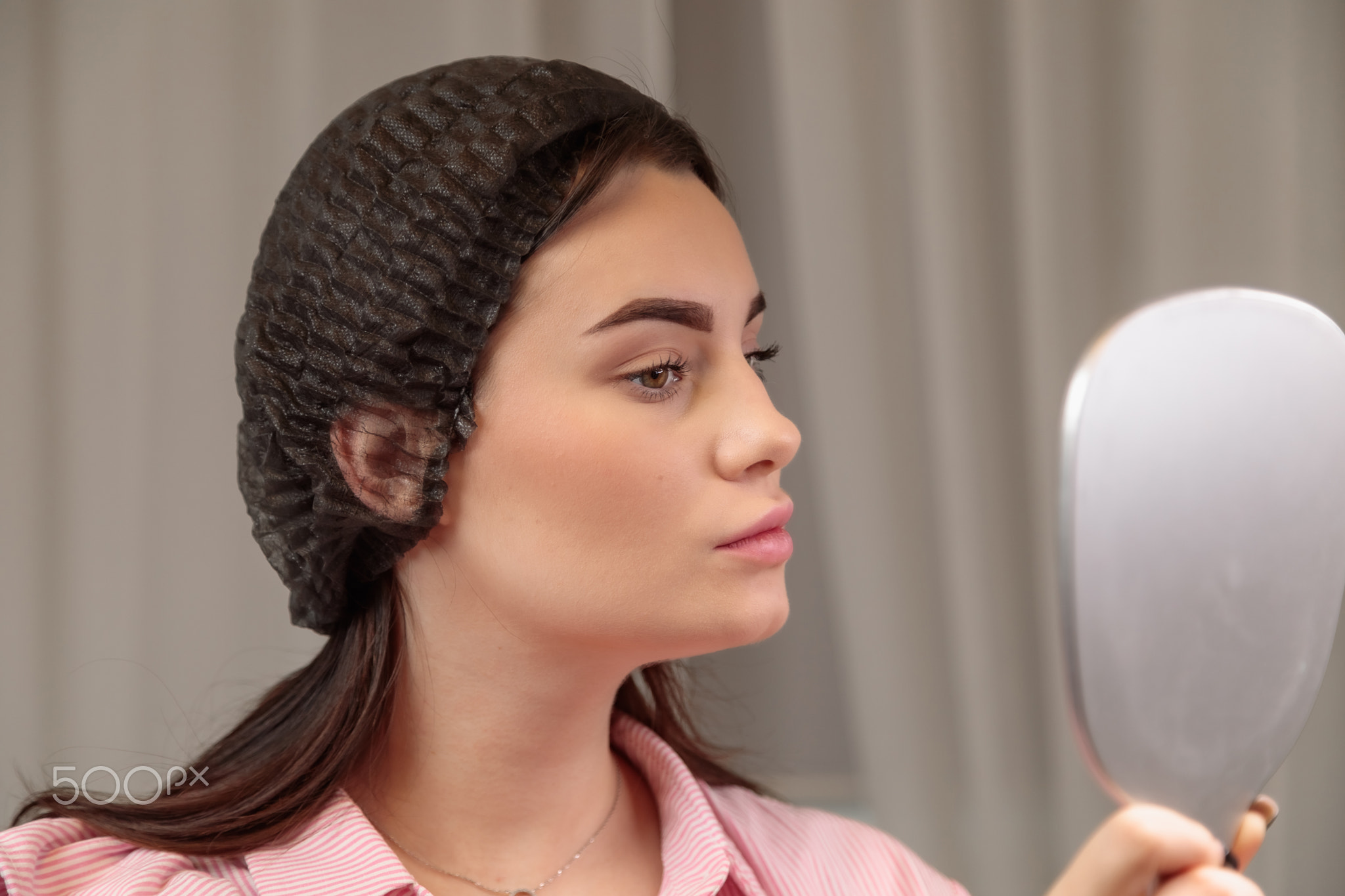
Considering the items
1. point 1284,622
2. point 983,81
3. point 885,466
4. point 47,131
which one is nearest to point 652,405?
point 1284,622

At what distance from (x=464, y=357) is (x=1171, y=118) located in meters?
1.19

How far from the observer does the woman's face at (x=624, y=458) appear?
84cm

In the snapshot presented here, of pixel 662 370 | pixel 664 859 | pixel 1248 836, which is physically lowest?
pixel 664 859

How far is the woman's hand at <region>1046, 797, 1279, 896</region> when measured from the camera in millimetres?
541

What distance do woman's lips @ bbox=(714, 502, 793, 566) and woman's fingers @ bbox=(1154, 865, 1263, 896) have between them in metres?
0.38

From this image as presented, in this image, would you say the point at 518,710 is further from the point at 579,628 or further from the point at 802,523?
the point at 802,523

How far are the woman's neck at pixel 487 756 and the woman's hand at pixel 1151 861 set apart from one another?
1.56ft

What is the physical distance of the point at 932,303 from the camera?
5.02 feet

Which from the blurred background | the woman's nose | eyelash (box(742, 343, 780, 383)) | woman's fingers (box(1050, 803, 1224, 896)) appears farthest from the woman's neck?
the blurred background

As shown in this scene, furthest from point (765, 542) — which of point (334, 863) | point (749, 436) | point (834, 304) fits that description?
point (834, 304)

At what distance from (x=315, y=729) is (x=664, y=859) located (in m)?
0.36

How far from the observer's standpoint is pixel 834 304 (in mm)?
1552

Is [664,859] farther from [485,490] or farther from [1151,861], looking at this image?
[1151,861]

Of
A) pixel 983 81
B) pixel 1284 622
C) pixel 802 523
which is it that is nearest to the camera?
pixel 1284 622
